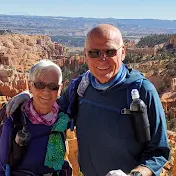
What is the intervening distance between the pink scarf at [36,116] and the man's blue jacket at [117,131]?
147 millimetres

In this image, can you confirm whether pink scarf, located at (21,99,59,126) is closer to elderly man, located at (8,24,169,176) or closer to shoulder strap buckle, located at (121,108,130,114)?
elderly man, located at (8,24,169,176)

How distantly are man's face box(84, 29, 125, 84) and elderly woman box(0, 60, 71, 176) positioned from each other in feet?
1.33

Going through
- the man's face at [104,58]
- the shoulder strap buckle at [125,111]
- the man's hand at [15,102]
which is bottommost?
the man's hand at [15,102]

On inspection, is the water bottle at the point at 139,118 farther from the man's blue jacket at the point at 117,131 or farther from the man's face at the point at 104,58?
the man's face at the point at 104,58

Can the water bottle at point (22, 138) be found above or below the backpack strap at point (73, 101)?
below

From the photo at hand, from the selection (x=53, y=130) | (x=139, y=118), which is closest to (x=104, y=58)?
(x=139, y=118)

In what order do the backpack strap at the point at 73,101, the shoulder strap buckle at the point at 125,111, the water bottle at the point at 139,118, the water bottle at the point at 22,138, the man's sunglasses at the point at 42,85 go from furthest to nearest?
the backpack strap at the point at 73,101 < the man's sunglasses at the point at 42,85 < the water bottle at the point at 22,138 < the shoulder strap buckle at the point at 125,111 < the water bottle at the point at 139,118

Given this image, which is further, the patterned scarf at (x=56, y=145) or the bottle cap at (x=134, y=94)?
the patterned scarf at (x=56, y=145)

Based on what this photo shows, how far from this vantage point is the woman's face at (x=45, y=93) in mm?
2799

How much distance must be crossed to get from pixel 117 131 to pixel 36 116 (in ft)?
2.24

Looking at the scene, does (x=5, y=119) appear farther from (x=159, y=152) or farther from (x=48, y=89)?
(x=159, y=152)

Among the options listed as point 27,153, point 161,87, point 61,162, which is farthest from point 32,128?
point 161,87

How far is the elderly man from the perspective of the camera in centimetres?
238

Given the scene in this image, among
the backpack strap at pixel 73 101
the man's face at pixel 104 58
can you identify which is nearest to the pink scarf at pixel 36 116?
the backpack strap at pixel 73 101
